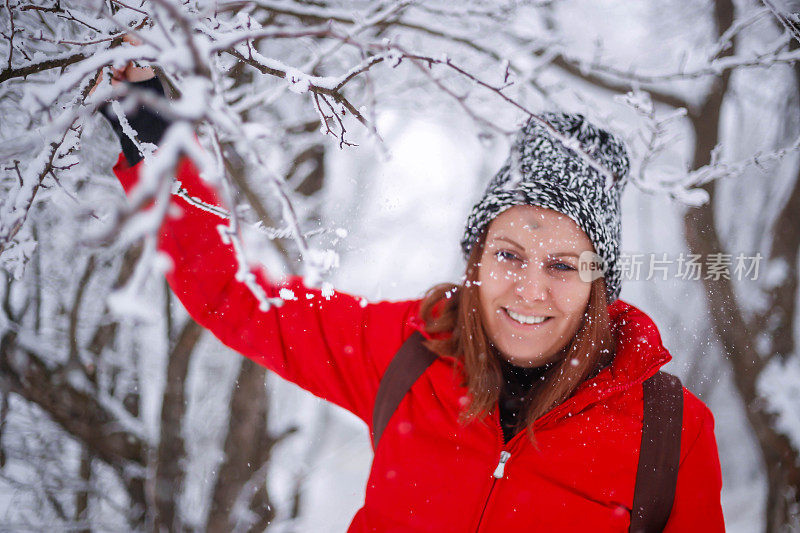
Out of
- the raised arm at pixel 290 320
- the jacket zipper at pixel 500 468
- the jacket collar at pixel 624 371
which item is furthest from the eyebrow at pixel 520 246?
the jacket zipper at pixel 500 468

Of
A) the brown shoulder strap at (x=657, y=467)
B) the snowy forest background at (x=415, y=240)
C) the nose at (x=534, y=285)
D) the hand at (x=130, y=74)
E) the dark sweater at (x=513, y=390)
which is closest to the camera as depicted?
the hand at (x=130, y=74)

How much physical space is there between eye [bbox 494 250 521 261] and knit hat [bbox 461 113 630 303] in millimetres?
131

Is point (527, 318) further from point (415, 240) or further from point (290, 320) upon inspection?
point (415, 240)

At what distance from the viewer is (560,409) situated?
1578mm

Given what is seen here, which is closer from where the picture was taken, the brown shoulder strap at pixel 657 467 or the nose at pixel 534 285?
the brown shoulder strap at pixel 657 467

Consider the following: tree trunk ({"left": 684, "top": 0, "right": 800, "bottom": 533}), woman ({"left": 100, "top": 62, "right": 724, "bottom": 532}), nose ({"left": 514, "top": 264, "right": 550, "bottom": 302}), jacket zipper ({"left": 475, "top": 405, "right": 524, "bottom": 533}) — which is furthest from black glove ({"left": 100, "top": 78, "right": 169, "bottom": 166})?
tree trunk ({"left": 684, "top": 0, "right": 800, "bottom": 533})

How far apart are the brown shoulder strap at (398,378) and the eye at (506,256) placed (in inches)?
18.9

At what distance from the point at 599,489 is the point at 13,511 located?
→ 3232mm

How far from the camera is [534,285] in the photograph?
1.61m

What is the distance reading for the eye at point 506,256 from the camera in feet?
5.45

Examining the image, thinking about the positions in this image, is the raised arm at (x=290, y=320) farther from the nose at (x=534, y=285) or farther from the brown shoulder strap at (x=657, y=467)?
the brown shoulder strap at (x=657, y=467)

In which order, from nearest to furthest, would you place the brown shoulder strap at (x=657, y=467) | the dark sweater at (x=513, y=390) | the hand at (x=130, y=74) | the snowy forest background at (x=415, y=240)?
the hand at (x=130, y=74) < the brown shoulder strap at (x=657, y=467) < the dark sweater at (x=513, y=390) < the snowy forest background at (x=415, y=240)

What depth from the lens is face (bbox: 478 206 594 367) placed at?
1.60 metres

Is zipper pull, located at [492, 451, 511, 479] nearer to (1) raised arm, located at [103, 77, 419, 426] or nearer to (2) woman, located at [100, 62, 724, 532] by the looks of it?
(2) woman, located at [100, 62, 724, 532]
